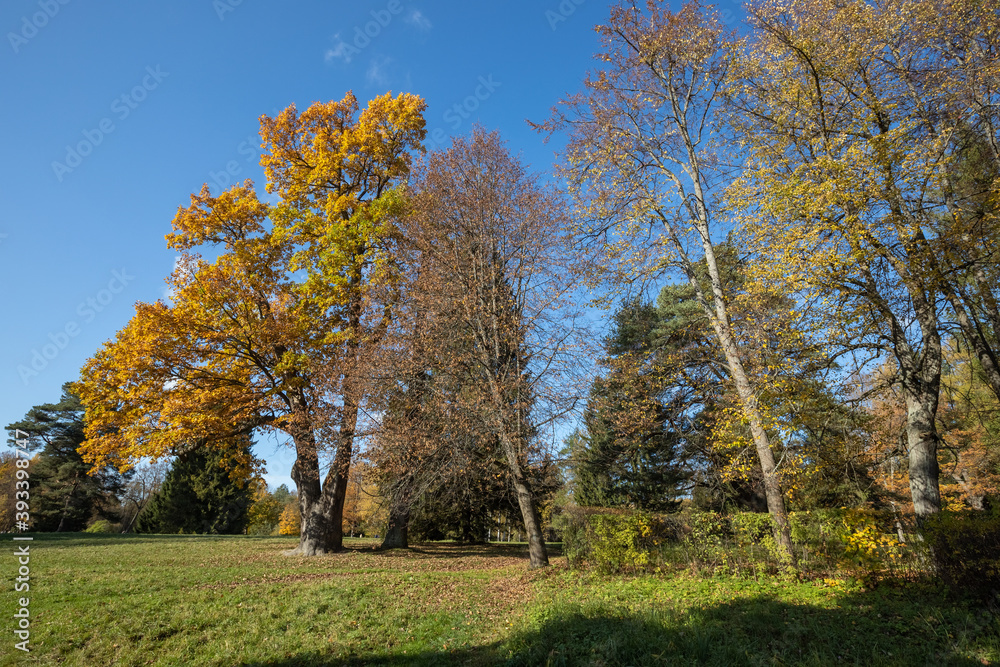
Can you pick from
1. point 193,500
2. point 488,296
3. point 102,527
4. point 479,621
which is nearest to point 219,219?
point 488,296

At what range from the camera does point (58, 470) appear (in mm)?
30266

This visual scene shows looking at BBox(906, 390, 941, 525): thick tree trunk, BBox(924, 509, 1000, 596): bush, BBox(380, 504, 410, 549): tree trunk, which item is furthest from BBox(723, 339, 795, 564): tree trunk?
BBox(380, 504, 410, 549): tree trunk

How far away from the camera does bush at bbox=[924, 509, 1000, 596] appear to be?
5.51 metres

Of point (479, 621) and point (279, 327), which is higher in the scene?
point (279, 327)

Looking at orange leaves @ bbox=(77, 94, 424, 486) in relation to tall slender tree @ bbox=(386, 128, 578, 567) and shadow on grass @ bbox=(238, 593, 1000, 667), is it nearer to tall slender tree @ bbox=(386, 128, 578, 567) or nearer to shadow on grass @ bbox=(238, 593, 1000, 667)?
tall slender tree @ bbox=(386, 128, 578, 567)

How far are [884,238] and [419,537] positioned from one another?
1820 centimetres

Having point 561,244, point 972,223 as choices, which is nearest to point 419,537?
point 561,244

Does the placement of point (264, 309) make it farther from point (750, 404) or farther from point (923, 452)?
point (923, 452)

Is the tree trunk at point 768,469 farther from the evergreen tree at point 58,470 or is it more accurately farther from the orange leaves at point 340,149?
the evergreen tree at point 58,470

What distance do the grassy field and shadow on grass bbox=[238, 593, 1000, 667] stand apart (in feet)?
0.07

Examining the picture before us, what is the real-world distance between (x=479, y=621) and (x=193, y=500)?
1238 inches

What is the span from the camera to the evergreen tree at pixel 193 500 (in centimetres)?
2959

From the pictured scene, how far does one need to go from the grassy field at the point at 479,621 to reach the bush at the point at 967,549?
331 mm

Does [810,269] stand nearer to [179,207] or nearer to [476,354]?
[476,354]
